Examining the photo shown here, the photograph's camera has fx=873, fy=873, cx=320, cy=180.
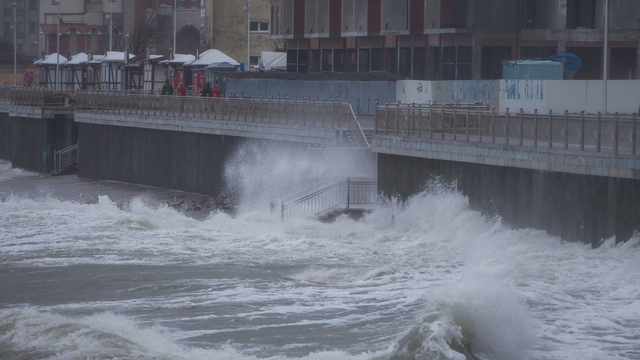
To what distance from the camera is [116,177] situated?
139ft

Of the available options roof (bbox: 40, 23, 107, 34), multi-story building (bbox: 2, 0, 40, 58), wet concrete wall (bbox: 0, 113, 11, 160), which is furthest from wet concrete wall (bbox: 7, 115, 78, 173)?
multi-story building (bbox: 2, 0, 40, 58)

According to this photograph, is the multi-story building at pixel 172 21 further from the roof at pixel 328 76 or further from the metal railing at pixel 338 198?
the metal railing at pixel 338 198

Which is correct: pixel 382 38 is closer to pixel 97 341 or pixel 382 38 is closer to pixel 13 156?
pixel 13 156

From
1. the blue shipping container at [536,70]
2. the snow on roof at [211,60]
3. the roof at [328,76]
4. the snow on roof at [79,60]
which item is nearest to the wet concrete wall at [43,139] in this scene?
the snow on roof at [211,60]

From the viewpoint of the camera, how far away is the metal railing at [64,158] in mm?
47031

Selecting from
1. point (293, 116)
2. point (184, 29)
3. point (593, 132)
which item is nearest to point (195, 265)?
point (593, 132)

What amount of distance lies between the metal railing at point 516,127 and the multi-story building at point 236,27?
5332 cm

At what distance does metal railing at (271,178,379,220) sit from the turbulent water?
0.55 metres

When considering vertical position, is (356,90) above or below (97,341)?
above

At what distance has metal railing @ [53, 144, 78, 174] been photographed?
47.0m

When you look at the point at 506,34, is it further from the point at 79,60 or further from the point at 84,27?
the point at 84,27

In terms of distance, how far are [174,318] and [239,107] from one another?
19.2 meters

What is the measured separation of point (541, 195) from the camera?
65.9 feet

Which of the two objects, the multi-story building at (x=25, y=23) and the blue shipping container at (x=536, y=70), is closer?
the blue shipping container at (x=536, y=70)
